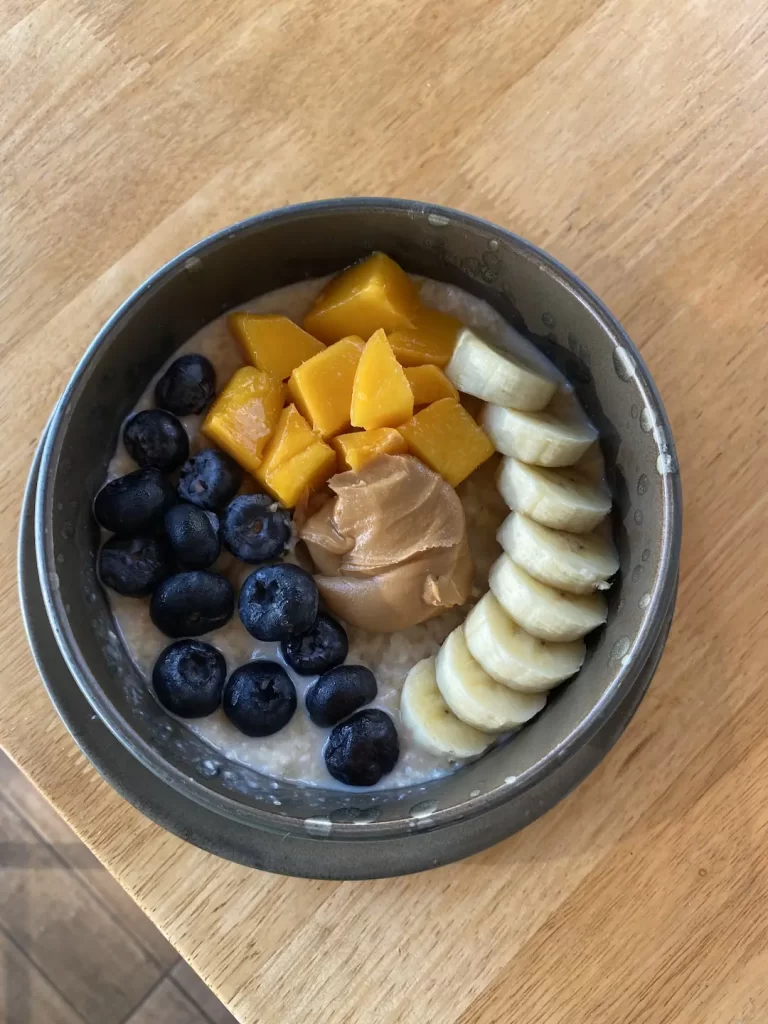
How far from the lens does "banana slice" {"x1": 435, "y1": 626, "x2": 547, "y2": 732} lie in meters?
0.98

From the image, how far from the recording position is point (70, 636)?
0.89m

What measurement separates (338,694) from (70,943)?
1130 mm

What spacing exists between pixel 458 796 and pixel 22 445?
2.24 feet

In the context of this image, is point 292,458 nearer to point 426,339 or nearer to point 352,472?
point 352,472

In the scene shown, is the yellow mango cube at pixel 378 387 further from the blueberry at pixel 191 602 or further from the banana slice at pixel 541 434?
the blueberry at pixel 191 602

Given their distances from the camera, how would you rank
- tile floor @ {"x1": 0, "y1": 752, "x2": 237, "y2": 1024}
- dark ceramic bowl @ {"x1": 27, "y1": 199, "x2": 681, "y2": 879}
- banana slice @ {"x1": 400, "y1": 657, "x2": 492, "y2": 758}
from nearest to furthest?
dark ceramic bowl @ {"x1": 27, "y1": 199, "x2": 681, "y2": 879} < banana slice @ {"x1": 400, "y1": 657, "x2": 492, "y2": 758} < tile floor @ {"x1": 0, "y1": 752, "x2": 237, "y2": 1024}

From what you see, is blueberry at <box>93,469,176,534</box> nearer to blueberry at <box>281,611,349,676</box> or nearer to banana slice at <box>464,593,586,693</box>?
blueberry at <box>281,611,349,676</box>

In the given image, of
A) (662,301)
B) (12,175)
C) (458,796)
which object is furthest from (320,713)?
(12,175)

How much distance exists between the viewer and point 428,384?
1031mm

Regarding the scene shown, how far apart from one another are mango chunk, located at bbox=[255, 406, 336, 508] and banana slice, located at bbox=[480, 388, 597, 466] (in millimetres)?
203

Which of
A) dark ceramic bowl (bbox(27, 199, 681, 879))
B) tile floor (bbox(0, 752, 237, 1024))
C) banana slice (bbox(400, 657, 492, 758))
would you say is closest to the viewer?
dark ceramic bowl (bbox(27, 199, 681, 879))

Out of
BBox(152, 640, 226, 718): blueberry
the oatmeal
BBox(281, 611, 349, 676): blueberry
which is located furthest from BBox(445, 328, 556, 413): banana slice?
BBox(152, 640, 226, 718): blueberry

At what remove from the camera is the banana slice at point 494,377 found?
1015mm

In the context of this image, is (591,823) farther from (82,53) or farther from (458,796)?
(82,53)
